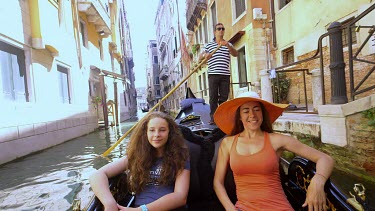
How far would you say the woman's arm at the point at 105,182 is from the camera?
4.33 feet

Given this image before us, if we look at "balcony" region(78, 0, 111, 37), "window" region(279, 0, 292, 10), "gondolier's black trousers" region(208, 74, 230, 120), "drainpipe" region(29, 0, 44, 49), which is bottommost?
"gondolier's black trousers" region(208, 74, 230, 120)

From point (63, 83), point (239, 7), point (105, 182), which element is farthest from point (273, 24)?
point (105, 182)

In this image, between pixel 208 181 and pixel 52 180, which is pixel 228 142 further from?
pixel 52 180

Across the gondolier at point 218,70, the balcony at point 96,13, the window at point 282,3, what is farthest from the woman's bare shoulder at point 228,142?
the balcony at point 96,13

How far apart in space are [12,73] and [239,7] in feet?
22.9

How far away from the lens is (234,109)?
64.4 inches

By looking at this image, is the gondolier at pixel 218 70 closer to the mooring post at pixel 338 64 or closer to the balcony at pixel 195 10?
the mooring post at pixel 338 64

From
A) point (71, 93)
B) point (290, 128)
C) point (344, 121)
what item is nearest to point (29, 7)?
point (71, 93)

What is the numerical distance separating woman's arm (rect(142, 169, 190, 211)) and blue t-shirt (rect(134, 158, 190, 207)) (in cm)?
5

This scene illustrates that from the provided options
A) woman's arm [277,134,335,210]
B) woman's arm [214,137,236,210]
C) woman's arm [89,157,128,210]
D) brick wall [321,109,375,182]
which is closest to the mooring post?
brick wall [321,109,375,182]

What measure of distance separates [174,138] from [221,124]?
0.32 m

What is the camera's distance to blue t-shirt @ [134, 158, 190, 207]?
4.96 ft

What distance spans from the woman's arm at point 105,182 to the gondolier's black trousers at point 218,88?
195 centimetres

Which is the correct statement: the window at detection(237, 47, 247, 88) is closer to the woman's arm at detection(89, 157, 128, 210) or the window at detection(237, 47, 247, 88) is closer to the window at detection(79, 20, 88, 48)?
the window at detection(79, 20, 88, 48)
